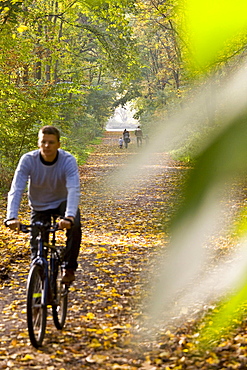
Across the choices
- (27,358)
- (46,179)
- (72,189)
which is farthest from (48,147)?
(27,358)

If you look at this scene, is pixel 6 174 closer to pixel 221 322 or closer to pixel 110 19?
pixel 110 19

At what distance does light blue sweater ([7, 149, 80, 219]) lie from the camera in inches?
144

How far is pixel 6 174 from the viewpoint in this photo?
1370 cm

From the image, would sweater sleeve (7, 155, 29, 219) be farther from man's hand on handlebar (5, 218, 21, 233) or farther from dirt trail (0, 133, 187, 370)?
dirt trail (0, 133, 187, 370)

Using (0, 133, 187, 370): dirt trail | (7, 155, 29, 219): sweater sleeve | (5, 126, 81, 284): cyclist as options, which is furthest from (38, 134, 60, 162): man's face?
(0, 133, 187, 370): dirt trail

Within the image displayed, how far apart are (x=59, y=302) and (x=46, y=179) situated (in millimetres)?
1198

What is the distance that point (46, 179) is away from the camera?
374 centimetres

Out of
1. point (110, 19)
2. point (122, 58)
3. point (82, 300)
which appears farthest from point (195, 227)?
point (122, 58)

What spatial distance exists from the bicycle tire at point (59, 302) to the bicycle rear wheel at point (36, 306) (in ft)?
0.51

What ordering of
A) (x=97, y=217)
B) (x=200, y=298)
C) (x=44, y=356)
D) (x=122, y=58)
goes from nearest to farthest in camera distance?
1. (x=44, y=356)
2. (x=200, y=298)
3. (x=97, y=217)
4. (x=122, y=58)

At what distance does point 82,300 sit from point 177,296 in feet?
4.23

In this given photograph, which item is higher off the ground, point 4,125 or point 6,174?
point 4,125

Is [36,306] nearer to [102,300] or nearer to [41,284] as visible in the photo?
[41,284]

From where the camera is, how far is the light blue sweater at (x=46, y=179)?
144 inches
